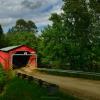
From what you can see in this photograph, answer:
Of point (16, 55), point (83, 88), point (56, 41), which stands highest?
point (56, 41)

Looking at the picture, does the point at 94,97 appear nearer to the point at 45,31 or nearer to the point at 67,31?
the point at 67,31

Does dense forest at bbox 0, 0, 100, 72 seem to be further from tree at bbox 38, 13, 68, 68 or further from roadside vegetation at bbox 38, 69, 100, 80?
roadside vegetation at bbox 38, 69, 100, 80

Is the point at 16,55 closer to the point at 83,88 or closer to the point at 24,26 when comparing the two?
the point at 83,88

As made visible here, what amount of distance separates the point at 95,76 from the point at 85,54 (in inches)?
523

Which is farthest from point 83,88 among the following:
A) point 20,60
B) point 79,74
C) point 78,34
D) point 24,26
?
point 24,26

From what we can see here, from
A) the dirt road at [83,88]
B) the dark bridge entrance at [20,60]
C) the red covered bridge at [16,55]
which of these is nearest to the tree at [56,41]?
the red covered bridge at [16,55]

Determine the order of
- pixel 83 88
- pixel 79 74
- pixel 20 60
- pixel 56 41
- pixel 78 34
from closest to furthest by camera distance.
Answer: pixel 83 88
pixel 79 74
pixel 78 34
pixel 56 41
pixel 20 60

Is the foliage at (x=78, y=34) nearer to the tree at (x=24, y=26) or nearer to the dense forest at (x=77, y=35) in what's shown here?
the dense forest at (x=77, y=35)

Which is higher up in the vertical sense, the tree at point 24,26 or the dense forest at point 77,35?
the tree at point 24,26

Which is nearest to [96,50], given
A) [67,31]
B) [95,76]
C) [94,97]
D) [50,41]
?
[67,31]

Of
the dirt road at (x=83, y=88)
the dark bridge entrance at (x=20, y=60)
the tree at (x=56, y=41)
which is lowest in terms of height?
the dirt road at (x=83, y=88)

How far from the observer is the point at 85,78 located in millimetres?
33625

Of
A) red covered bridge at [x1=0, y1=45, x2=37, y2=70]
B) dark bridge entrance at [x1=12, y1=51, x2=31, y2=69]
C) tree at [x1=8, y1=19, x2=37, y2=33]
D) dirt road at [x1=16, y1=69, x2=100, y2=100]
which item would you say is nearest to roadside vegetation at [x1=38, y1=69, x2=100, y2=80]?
dirt road at [x1=16, y1=69, x2=100, y2=100]

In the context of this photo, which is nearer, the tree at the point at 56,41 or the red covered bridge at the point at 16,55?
the tree at the point at 56,41
